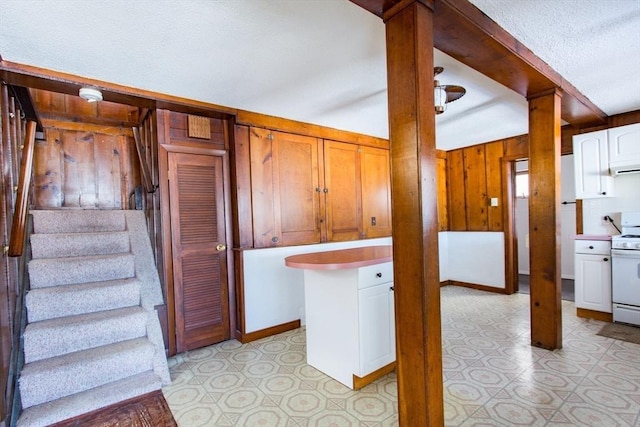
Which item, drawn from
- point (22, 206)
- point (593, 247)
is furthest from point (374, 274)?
point (593, 247)

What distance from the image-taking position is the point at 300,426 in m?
1.84

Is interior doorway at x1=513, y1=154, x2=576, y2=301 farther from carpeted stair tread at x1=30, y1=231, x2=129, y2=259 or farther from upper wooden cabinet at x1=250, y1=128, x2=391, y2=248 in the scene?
carpeted stair tread at x1=30, y1=231, x2=129, y2=259

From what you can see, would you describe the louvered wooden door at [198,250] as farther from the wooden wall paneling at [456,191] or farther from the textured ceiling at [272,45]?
the wooden wall paneling at [456,191]

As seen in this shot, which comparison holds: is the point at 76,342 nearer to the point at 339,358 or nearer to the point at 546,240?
the point at 339,358

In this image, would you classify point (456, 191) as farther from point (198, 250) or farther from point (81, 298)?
point (81, 298)

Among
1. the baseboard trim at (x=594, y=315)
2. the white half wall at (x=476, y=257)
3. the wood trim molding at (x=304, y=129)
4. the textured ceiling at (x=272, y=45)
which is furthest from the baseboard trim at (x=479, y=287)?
the textured ceiling at (x=272, y=45)

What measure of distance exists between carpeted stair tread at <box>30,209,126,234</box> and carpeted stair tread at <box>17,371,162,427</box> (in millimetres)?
1619

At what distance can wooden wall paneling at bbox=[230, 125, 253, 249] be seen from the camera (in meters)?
3.19

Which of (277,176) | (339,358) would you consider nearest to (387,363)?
(339,358)

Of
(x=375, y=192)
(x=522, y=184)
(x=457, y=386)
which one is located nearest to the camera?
(x=457, y=386)

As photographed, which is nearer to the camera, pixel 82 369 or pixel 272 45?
pixel 272 45

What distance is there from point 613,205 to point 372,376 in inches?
144

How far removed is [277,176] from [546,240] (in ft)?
8.62

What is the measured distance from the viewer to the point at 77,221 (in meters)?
3.09
